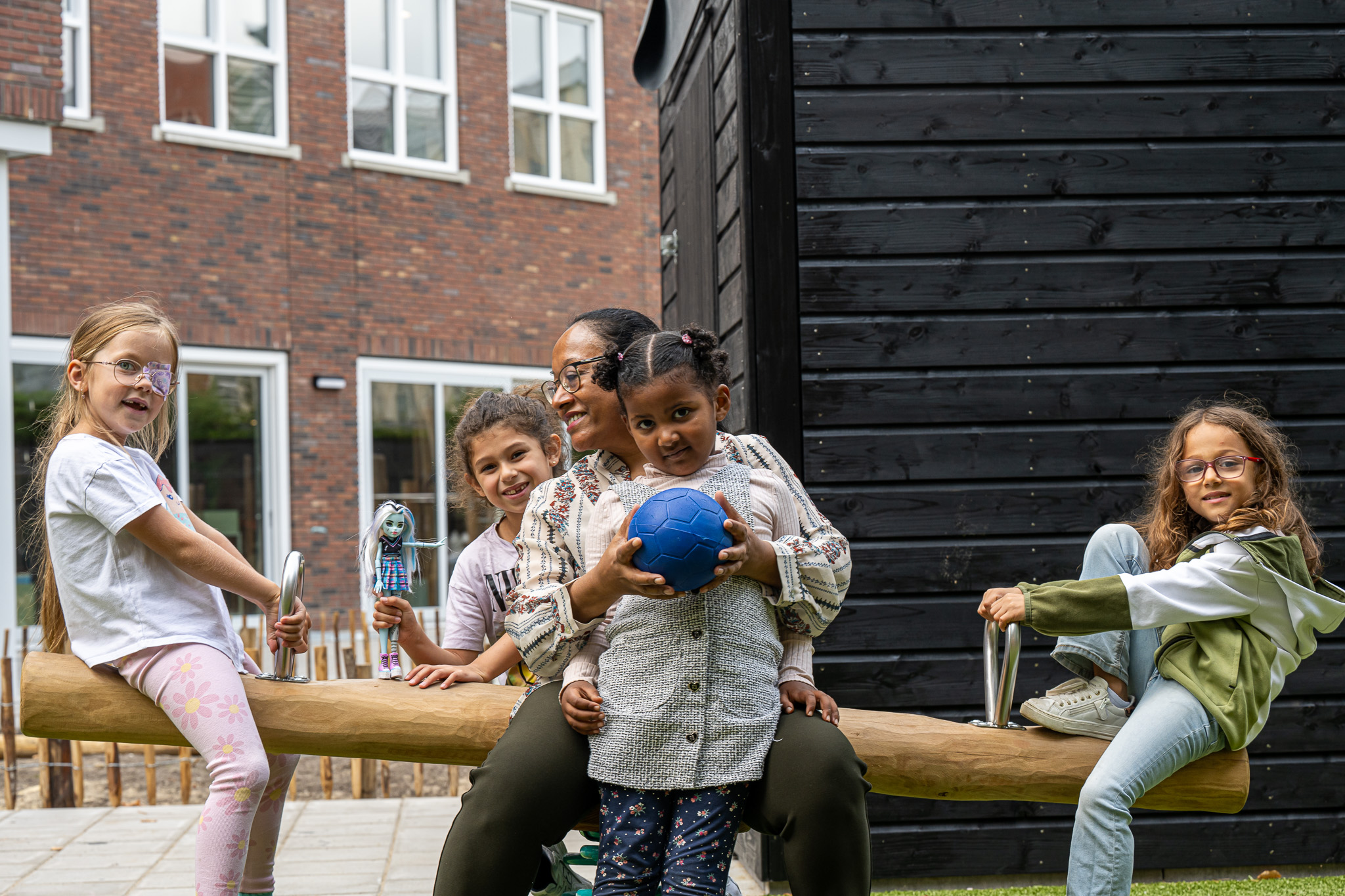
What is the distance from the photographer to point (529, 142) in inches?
562

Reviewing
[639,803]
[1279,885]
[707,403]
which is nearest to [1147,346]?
[1279,885]

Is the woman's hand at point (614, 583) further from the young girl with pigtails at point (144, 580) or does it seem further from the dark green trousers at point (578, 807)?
the young girl with pigtails at point (144, 580)

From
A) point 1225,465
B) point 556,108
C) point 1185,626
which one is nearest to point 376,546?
point 1185,626

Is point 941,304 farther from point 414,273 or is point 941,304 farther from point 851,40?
point 414,273

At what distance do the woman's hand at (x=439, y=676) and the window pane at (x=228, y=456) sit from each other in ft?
31.8

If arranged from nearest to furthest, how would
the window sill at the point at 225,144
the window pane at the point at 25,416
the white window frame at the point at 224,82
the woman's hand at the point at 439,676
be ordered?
1. the woman's hand at the point at 439,676
2. the window pane at the point at 25,416
3. the window sill at the point at 225,144
4. the white window frame at the point at 224,82

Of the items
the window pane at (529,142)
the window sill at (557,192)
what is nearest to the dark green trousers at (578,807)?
the window sill at (557,192)

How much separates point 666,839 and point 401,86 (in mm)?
12334

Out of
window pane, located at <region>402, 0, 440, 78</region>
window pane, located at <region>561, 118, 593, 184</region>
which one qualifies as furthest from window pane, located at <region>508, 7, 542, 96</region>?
window pane, located at <region>402, 0, 440, 78</region>

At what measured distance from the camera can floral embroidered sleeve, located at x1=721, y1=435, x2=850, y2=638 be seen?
258 centimetres

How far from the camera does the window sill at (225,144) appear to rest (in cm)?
1193

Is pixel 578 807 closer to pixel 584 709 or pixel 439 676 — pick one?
pixel 584 709

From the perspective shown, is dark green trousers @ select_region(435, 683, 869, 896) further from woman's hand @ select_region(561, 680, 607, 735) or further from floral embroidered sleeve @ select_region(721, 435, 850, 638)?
floral embroidered sleeve @ select_region(721, 435, 850, 638)

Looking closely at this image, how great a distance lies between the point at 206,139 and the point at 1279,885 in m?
11.6
